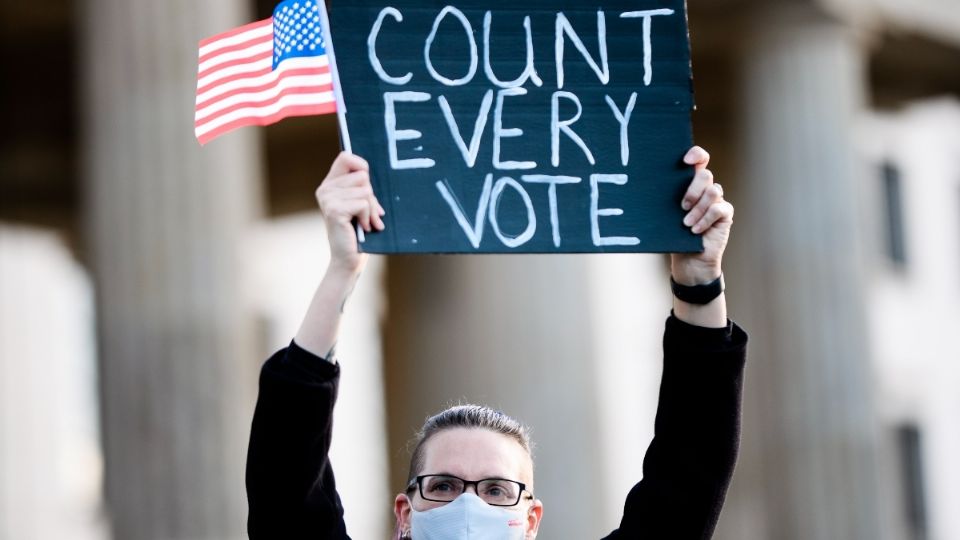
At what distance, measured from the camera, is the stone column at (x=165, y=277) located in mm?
12461

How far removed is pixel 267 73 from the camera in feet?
15.9

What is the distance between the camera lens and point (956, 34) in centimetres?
2269

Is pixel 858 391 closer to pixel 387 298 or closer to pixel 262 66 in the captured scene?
pixel 387 298

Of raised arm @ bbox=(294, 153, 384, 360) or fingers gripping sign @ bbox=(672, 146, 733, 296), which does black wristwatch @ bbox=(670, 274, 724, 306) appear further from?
raised arm @ bbox=(294, 153, 384, 360)

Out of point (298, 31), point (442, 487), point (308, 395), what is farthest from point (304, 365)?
point (298, 31)

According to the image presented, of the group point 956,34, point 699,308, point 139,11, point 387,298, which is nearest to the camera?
point 699,308

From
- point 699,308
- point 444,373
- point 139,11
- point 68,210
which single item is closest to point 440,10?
point 699,308

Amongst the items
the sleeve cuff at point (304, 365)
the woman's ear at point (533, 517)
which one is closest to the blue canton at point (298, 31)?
the sleeve cuff at point (304, 365)

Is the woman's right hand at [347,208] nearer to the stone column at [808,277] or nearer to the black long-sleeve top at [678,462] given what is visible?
the black long-sleeve top at [678,462]

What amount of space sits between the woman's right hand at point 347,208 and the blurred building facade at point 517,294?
335 inches

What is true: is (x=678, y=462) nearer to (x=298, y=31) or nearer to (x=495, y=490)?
(x=495, y=490)

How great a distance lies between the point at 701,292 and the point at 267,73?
4.47 ft

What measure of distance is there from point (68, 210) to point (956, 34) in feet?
48.0

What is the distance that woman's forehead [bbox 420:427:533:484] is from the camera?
4.30 m
